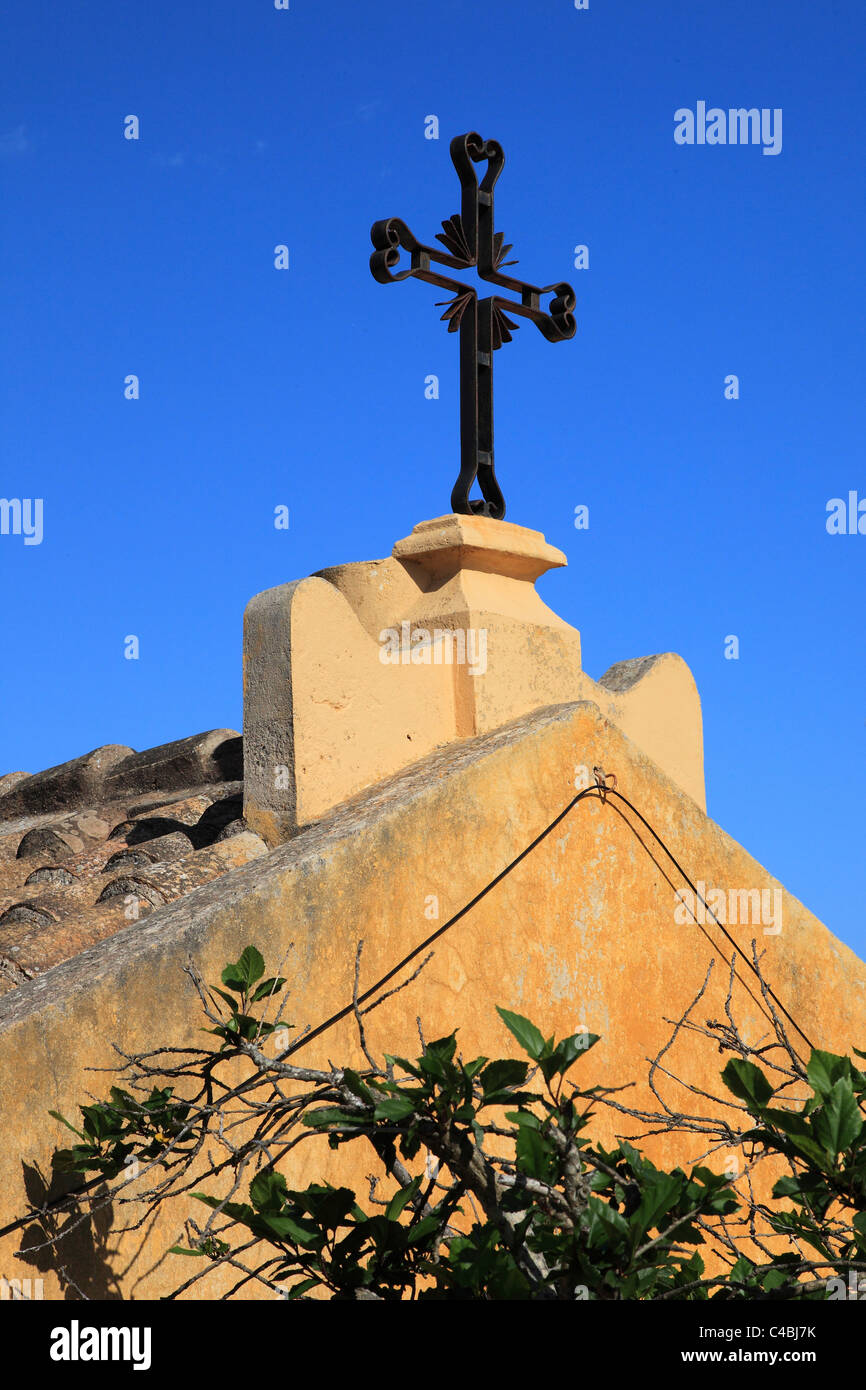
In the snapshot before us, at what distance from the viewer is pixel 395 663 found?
16.8ft

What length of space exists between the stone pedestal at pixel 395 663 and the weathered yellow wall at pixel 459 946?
0.68ft

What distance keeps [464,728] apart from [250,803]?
0.91 m

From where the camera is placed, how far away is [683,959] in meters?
5.12

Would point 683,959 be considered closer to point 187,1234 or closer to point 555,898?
point 555,898

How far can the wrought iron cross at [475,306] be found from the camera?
5738 millimetres

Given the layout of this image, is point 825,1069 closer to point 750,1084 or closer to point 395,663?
point 750,1084

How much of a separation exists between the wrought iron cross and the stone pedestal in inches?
12.3

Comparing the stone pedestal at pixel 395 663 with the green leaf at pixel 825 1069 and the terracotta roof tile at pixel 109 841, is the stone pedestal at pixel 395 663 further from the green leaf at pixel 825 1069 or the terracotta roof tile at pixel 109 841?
the green leaf at pixel 825 1069

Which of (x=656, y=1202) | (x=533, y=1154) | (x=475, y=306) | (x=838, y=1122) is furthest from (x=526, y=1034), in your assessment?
(x=475, y=306)

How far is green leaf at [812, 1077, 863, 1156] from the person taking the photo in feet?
8.70

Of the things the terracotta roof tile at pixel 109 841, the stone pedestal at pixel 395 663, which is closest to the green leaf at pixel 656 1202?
the terracotta roof tile at pixel 109 841

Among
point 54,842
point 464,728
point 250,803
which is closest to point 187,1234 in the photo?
point 250,803
